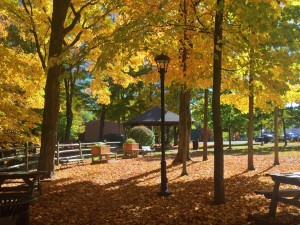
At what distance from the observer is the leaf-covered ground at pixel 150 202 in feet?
23.6

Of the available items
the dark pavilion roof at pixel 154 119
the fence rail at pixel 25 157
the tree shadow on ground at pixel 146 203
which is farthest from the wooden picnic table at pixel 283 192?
the dark pavilion roof at pixel 154 119

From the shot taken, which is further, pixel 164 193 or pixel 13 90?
pixel 13 90

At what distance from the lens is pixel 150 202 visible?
883cm

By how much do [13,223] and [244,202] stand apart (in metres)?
5.28

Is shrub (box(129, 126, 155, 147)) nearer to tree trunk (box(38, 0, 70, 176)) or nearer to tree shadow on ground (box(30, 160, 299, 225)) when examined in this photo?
tree trunk (box(38, 0, 70, 176))

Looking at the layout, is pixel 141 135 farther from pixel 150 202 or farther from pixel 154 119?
pixel 150 202

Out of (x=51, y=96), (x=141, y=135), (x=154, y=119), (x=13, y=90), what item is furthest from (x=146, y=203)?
(x=141, y=135)

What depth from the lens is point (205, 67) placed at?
1118cm

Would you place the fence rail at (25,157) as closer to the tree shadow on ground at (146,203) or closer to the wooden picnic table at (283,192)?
the tree shadow on ground at (146,203)

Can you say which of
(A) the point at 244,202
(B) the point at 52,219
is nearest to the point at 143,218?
(B) the point at 52,219

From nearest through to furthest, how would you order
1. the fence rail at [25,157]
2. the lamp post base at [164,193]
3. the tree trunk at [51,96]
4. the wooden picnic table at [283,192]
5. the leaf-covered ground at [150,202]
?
the wooden picnic table at [283,192] → the leaf-covered ground at [150,202] → the lamp post base at [164,193] → the tree trunk at [51,96] → the fence rail at [25,157]

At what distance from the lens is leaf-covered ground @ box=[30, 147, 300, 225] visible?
720 cm

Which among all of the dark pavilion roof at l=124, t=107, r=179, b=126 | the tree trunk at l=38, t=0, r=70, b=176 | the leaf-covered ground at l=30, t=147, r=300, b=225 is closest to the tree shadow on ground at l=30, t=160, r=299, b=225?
the leaf-covered ground at l=30, t=147, r=300, b=225

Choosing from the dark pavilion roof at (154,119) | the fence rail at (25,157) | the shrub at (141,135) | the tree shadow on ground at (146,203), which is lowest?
the tree shadow on ground at (146,203)
